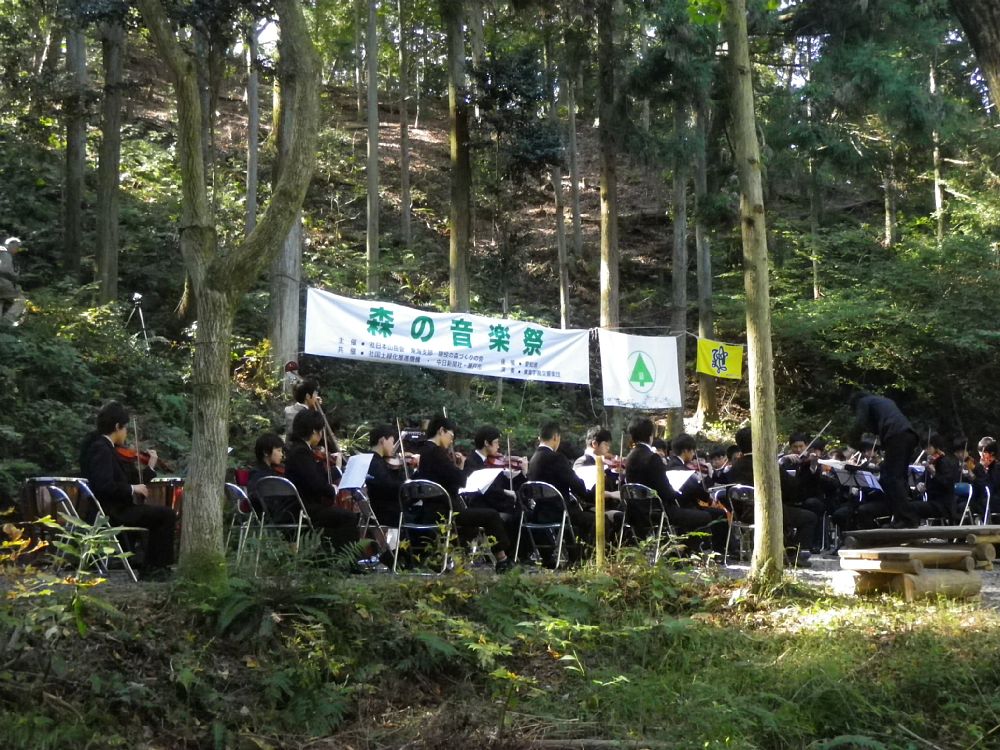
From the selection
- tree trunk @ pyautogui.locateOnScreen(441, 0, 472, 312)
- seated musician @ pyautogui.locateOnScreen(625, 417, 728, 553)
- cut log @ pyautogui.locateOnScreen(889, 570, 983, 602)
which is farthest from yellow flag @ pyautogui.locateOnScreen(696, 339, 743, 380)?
cut log @ pyautogui.locateOnScreen(889, 570, 983, 602)

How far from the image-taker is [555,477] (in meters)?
10.3

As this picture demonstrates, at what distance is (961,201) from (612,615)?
20261 mm

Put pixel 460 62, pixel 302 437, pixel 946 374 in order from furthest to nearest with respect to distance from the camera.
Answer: pixel 946 374, pixel 460 62, pixel 302 437

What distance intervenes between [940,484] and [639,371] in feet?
14.7

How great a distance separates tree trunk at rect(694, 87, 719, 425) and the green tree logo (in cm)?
591

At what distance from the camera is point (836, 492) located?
14039 millimetres

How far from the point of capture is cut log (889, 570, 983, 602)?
8555mm

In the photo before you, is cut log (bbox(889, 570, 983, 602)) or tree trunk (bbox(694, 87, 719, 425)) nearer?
cut log (bbox(889, 570, 983, 602))

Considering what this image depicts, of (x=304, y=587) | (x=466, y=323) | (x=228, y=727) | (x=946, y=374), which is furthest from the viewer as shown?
(x=946, y=374)

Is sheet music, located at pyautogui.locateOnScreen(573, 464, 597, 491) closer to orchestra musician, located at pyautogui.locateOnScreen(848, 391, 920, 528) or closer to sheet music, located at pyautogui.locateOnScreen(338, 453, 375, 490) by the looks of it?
sheet music, located at pyautogui.locateOnScreen(338, 453, 375, 490)

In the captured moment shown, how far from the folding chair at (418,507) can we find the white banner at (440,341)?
447 cm

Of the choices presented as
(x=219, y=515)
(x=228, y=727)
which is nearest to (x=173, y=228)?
(x=219, y=515)

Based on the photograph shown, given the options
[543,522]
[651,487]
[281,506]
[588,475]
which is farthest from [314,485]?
[651,487]

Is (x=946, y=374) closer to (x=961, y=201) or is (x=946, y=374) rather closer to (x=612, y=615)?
(x=961, y=201)
